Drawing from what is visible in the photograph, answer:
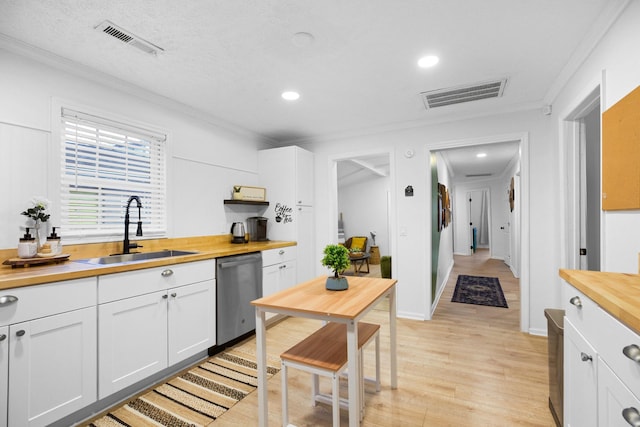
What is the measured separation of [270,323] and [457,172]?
6.85 meters

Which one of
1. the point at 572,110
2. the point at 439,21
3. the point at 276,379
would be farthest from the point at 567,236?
the point at 276,379

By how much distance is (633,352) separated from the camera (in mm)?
833

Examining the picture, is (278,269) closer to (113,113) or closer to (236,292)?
(236,292)

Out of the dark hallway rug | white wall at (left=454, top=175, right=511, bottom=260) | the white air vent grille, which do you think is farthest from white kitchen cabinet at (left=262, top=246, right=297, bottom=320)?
the white air vent grille

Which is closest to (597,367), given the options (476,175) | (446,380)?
(446,380)

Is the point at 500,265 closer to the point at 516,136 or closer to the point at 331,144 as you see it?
the point at 516,136

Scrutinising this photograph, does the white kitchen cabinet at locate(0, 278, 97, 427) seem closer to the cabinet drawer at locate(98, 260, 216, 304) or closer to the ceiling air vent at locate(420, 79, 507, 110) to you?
the cabinet drawer at locate(98, 260, 216, 304)

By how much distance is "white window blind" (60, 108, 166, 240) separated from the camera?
240 centimetres

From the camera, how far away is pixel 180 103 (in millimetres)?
3143

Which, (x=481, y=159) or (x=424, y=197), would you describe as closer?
(x=424, y=197)

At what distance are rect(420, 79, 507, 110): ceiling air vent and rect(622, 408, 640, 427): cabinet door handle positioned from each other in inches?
102

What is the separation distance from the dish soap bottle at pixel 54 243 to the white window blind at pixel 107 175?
0.20 meters

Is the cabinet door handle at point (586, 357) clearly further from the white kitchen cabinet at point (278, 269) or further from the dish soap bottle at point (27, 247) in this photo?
the dish soap bottle at point (27, 247)

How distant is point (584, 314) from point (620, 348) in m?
0.35
